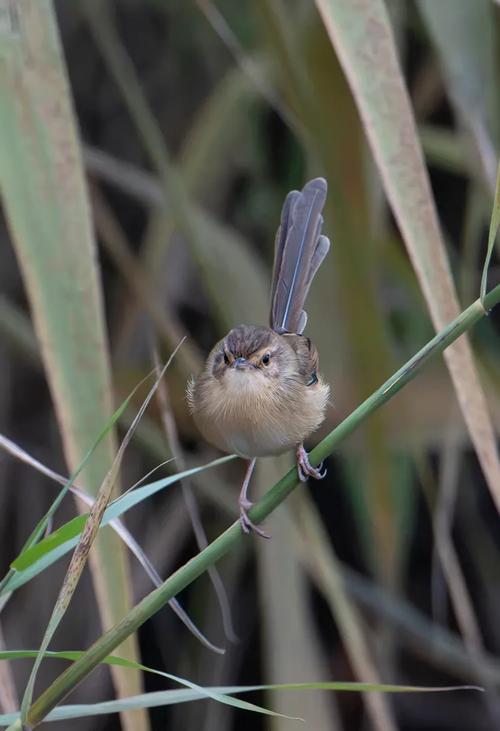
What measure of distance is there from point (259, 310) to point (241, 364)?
74cm

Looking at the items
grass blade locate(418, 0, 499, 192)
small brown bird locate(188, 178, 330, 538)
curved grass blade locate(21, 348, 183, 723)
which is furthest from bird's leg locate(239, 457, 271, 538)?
grass blade locate(418, 0, 499, 192)

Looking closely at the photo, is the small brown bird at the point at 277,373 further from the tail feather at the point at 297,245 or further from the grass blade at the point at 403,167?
the grass blade at the point at 403,167

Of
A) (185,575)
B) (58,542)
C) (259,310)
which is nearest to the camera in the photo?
(185,575)

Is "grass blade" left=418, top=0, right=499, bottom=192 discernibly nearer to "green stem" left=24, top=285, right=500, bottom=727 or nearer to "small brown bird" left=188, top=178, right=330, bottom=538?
"small brown bird" left=188, top=178, right=330, bottom=538

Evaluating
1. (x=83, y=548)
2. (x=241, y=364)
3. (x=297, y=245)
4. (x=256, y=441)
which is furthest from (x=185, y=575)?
(x=297, y=245)

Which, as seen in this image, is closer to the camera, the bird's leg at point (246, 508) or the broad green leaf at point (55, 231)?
the bird's leg at point (246, 508)

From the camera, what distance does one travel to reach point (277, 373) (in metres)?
1.58

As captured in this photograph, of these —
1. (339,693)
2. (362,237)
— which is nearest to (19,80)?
(362,237)

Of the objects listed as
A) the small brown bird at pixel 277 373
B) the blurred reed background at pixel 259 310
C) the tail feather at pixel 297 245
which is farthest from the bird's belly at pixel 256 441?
the tail feather at pixel 297 245

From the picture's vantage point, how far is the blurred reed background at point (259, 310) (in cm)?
134

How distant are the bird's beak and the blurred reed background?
16cm

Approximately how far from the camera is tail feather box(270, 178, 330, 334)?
1589mm

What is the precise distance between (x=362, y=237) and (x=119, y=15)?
4.35ft

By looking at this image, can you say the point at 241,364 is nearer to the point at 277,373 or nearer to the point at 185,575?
the point at 277,373
